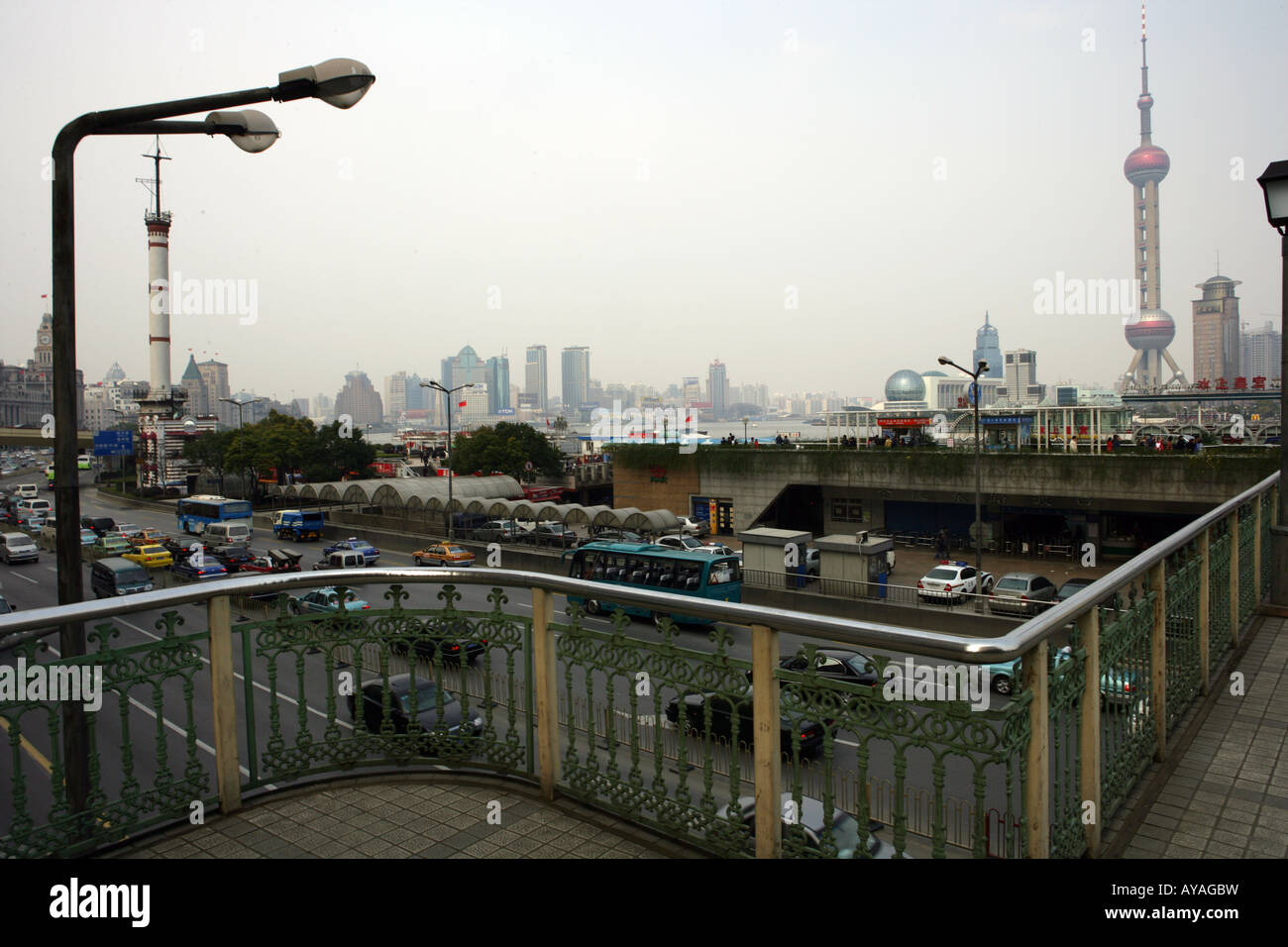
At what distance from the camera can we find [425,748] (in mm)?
4188

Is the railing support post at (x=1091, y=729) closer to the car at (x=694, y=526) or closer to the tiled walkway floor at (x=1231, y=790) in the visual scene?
the tiled walkway floor at (x=1231, y=790)

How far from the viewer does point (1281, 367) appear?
23.2 ft

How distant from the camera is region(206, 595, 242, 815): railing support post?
3.61m

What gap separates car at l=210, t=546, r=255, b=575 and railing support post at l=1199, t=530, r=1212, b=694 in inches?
1145

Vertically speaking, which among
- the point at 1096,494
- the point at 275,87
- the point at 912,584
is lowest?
the point at 912,584

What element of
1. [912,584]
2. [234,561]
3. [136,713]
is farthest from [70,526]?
[234,561]

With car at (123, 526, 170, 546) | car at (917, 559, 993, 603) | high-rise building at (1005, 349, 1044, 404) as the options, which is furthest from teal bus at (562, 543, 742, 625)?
high-rise building at (1005, 349, 1044, 404)

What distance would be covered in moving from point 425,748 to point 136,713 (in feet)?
41.1

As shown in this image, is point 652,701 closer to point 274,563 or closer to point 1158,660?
point 1158,660

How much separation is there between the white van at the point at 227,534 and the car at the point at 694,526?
18811 mm

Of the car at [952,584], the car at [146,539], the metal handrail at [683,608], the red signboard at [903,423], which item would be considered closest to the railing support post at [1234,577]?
the metal handrail at [683,608]

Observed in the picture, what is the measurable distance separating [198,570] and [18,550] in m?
13.5

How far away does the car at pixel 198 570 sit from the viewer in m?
26.8
